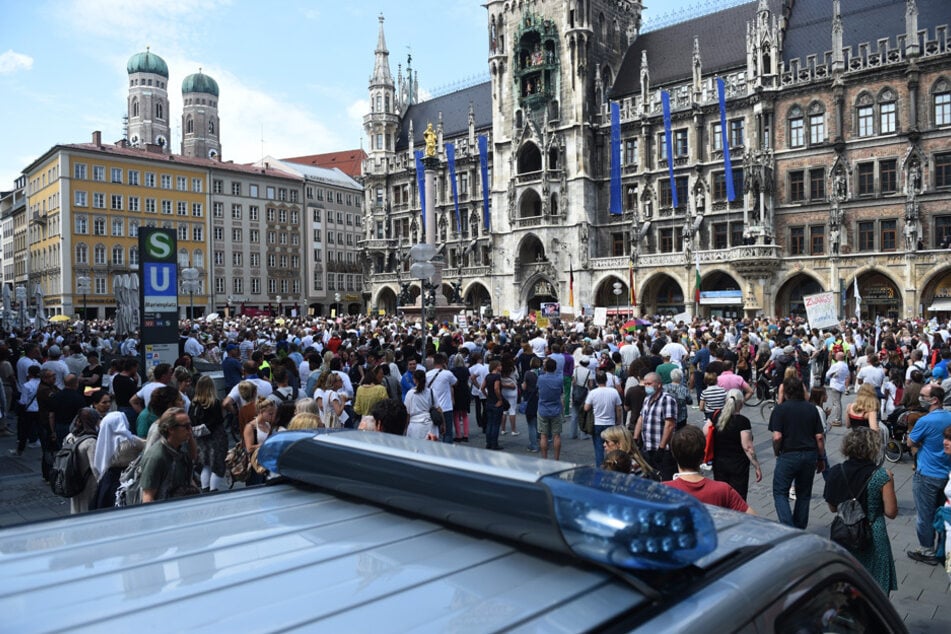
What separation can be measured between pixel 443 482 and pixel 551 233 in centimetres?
4731

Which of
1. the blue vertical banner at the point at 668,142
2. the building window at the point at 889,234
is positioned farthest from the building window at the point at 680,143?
the building window at the point at 889,234

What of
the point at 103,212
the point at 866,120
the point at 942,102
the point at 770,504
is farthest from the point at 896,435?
the point at 103,212

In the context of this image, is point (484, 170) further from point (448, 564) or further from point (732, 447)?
point (448, 564)

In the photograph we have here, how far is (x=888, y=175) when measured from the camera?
3766 centimetres

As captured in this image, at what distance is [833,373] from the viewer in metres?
13.1

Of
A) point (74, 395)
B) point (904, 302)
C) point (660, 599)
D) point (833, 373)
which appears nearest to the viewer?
point (660, 599)

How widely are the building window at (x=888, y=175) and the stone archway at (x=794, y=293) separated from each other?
6084 mm

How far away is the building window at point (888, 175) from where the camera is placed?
123ft

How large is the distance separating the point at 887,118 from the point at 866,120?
3.30 ft

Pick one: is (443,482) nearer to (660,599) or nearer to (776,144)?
(660,599)

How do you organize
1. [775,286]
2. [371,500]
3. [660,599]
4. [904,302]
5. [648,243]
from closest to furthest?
1. [660,599]
2. [371,500]
3. [904,302]
4. [775,286]
5. [648,243]

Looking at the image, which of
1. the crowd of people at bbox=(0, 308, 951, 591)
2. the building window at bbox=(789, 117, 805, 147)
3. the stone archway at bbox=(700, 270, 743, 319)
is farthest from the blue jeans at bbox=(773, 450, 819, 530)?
the building window at bbox=(789, 117, 805, 147)

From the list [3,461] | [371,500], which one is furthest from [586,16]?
[371,500]

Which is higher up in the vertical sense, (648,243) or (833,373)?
(648,243)
